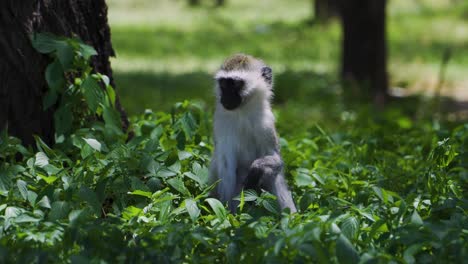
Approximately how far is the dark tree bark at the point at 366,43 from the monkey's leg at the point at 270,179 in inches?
274

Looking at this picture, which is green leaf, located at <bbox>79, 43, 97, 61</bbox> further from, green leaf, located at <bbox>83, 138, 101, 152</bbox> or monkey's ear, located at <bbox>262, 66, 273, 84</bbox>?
monkey's ear, located at <bbox>262, 66, 273, 84</bbox>

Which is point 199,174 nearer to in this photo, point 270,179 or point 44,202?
point 270,179

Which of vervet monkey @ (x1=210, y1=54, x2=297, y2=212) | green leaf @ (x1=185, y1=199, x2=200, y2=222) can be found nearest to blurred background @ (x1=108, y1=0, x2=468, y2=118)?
vervet monkey @ (x1=210, y1=54, x2=297, y2=212)

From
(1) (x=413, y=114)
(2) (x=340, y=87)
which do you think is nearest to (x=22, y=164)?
(1) (x=413, y=114)

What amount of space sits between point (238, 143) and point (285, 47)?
39.5 ft

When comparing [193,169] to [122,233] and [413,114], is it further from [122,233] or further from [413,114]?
[413,114]

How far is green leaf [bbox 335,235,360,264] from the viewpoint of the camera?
326 centimetres

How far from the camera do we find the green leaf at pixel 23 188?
13.0ft

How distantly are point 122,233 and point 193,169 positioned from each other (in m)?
1.03

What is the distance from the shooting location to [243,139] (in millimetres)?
4707

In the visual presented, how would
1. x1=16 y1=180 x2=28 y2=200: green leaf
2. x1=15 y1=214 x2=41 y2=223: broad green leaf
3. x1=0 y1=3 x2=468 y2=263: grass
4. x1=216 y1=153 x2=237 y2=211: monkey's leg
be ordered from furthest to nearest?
x1=216 y1=153 x2=237 y2=211: monkey's leg → x1=16 y1=180 x2=28 y2=200: green leaf → x1=15 y1=214 x2=41 y2=223: broad green leaf → x1=0 y1=3 x2=468 y2=263: grass

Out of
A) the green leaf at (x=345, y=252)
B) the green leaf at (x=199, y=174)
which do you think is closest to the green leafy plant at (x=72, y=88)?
the green leaf at (x=199, y=174)

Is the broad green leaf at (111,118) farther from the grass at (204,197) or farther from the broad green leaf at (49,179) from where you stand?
the broad green leaf at (49,179)

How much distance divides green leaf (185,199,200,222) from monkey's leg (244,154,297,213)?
70cm
